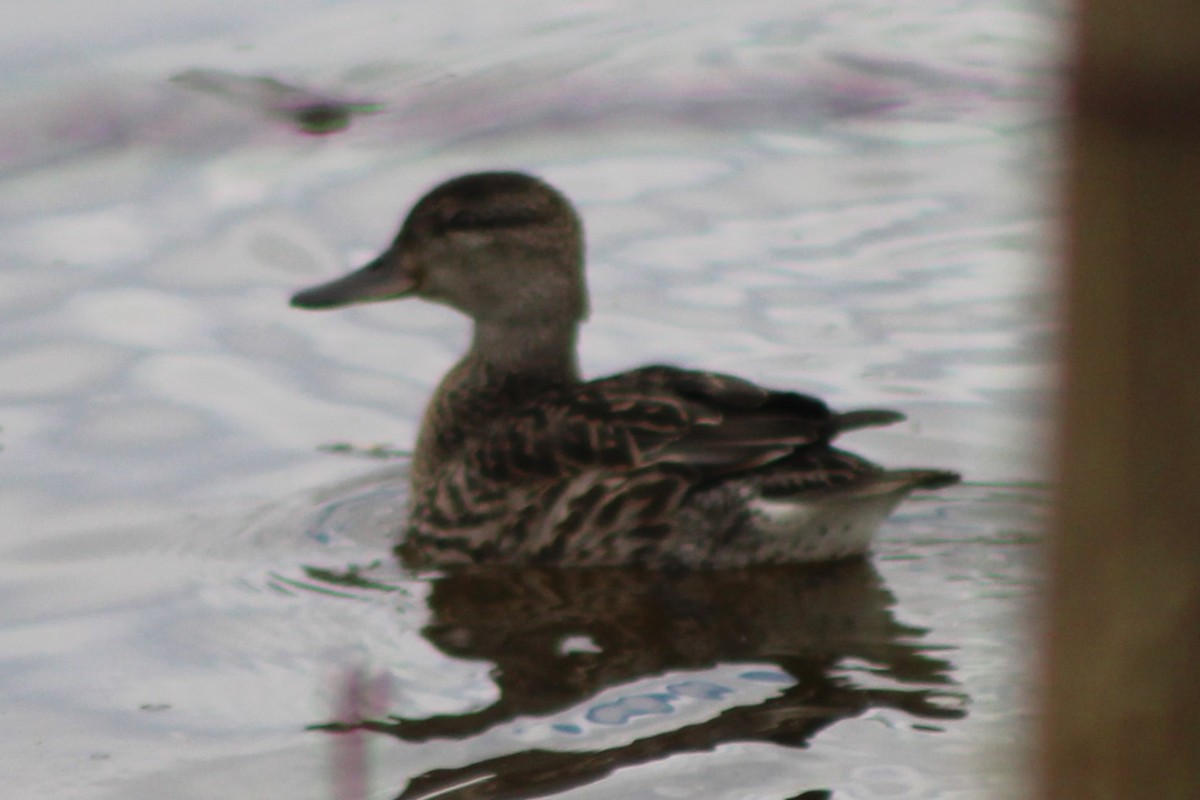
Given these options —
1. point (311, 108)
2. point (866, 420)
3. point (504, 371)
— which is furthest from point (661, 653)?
point (311, 108)

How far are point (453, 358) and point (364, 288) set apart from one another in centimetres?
116

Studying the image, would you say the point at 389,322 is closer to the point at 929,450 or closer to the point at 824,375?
the point at 824,375

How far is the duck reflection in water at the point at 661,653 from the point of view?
3900mm

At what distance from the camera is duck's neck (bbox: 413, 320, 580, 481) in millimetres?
5613

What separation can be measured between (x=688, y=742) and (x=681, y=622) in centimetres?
91

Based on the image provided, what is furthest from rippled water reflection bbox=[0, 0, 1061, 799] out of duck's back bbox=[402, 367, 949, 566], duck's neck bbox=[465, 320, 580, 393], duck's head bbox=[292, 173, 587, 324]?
duck's head bbox=[292, 173, 587, 324]

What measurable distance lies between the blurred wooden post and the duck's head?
4422mm

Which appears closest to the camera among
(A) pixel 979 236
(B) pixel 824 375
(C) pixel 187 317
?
(B) pixel 824 375

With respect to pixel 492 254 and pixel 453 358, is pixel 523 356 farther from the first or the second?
pixel 453 358

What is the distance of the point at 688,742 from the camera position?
3920 millimetres

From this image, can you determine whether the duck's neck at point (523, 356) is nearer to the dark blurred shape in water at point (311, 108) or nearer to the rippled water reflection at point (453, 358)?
the rippled water reflection at point (453, 358)

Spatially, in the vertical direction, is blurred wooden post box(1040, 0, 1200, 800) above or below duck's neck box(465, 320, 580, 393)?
above

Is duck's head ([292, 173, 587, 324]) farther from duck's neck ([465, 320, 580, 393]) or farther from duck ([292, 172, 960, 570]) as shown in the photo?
duck ([292, 172, 960, 570])

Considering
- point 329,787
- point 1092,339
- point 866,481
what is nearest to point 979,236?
point 866,481
